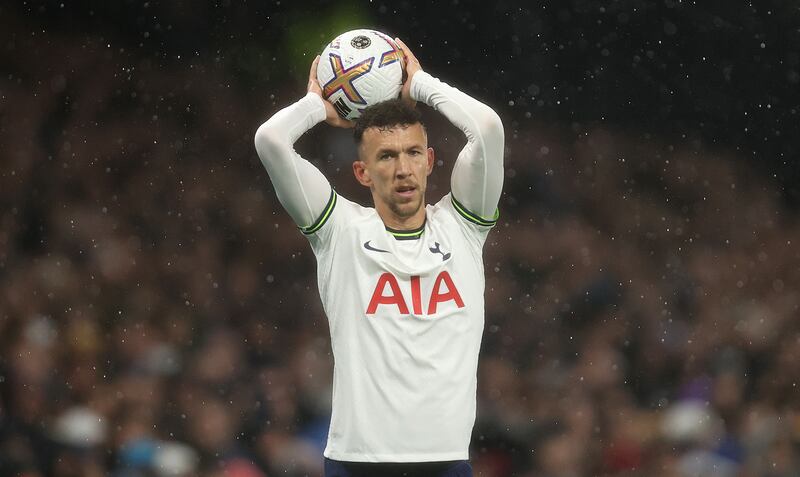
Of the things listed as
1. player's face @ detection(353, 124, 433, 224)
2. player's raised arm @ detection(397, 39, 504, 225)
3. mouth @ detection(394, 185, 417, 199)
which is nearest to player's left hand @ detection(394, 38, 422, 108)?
player's raised arm @ detection(397, 39, 504, 225)

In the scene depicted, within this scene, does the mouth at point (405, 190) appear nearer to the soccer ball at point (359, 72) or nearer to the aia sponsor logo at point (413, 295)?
the aia sponsor logo at point (413, 295)

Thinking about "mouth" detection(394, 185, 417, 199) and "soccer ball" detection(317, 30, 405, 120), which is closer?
"mouth" detection(394, 185, 417, 199)

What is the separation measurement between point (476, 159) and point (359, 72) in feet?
1.65

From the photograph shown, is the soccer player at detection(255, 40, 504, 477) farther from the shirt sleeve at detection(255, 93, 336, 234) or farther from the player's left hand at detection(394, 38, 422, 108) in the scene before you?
the player's left hand at detection(394, 38, 422, 108)

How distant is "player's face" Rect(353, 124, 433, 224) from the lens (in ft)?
12.6

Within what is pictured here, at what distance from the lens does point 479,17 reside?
9.38 meters

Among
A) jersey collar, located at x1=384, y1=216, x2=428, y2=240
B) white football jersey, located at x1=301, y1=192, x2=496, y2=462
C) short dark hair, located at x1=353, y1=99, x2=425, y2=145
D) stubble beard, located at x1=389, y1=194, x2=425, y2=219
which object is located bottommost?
white football jersey, located at x1=301, y1=192, x2=496, y2=462

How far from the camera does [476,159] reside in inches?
154

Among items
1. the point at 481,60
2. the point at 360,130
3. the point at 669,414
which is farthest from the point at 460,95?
the point at 481,60

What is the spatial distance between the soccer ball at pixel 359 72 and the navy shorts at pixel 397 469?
3.79ft

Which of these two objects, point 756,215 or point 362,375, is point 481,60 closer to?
point 756,215

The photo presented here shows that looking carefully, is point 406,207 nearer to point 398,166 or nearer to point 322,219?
point 398,166

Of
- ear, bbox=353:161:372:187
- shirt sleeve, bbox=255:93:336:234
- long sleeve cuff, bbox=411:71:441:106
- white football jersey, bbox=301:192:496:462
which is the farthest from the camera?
long sleeve cuff, bbox=411:71:441:106

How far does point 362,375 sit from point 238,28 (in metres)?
5.97
